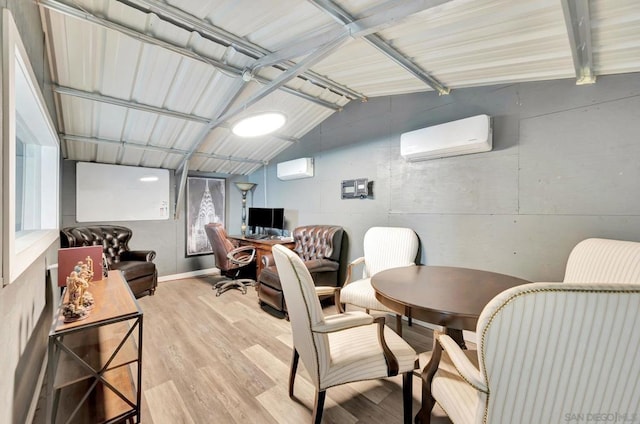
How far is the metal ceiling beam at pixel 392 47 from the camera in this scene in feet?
5.28

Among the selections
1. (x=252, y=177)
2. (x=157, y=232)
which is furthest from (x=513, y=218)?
(x=157, y=232)

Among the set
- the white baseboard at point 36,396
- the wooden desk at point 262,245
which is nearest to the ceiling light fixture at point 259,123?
the wooden desk at point 262,245

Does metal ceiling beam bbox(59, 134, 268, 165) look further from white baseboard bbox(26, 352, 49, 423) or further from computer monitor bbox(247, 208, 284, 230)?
white baseboard bbox(26, 352, 49, 423)

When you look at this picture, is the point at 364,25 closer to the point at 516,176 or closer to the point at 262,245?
the point at 516,176

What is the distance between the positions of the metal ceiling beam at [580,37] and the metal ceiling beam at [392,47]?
A: 68cm

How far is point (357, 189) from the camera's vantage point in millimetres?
3514

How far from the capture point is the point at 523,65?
80.4 inches

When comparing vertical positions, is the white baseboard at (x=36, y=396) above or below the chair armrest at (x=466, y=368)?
below

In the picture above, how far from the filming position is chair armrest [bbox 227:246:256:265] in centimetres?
386

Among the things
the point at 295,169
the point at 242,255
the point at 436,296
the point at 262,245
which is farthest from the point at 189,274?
the point at 436,296

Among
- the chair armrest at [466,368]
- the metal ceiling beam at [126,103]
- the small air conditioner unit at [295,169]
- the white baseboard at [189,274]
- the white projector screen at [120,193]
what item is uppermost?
the metal ceiling beam at [126,103]

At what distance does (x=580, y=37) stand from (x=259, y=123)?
2.35m

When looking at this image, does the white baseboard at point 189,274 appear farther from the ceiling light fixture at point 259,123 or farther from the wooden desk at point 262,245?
the ceiling light fixture at point 259,123

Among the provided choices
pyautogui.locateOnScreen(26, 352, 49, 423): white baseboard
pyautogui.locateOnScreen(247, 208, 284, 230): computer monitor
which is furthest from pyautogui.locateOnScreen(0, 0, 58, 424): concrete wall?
pyautogui.locateOnScreen(247, 208, 284, 230): computer monitor
